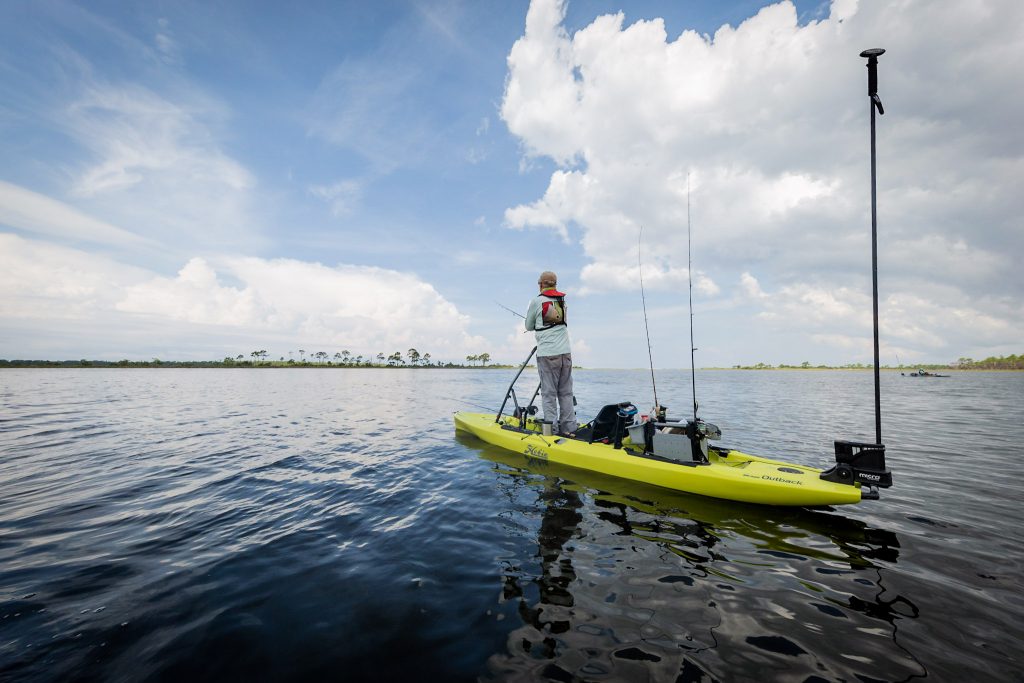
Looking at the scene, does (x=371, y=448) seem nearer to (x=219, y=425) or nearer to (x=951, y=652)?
(x=219, y=425)

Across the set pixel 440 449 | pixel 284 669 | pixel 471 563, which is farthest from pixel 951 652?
pixel 440 449

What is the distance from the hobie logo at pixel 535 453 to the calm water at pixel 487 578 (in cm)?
59

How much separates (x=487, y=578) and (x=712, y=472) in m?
4.82

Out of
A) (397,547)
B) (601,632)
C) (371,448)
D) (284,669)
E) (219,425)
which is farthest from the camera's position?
(219,425)

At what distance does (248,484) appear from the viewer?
8109 millimetres

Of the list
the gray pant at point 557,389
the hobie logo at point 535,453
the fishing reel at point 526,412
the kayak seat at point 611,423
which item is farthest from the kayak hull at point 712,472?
the fishing reel at point 526,412

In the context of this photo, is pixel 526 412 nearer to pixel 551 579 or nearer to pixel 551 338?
pixel 551 338

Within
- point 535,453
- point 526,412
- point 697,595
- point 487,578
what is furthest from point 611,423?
point 487,578

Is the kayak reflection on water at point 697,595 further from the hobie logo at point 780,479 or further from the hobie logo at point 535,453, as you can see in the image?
the hobie logo at point 535,453

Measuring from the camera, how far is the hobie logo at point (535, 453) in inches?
→ 379

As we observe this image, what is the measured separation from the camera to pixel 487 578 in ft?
14.7

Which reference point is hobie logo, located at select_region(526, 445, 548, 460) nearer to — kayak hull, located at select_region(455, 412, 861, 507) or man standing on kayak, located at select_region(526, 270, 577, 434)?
kayak hull, located at select_region(455, 412, 861, 507)

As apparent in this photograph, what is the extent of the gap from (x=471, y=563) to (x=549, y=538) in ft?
4.34

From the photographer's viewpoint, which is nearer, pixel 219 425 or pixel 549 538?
pixel 549 538
